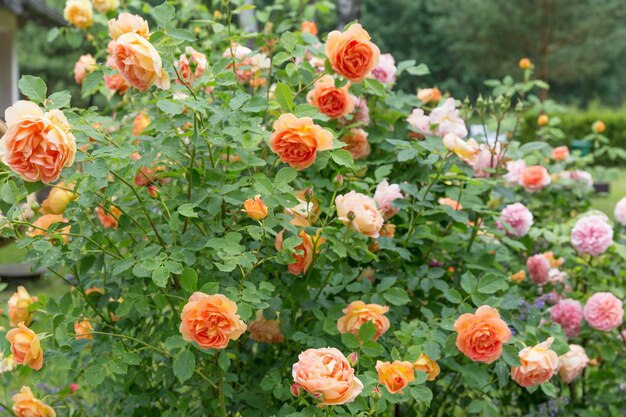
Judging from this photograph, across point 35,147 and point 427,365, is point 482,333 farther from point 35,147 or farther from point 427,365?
point 35,147

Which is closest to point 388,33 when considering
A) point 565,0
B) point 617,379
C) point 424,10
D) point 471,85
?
point 424,10

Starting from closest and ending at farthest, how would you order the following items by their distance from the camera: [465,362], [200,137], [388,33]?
1. [200,137]
2. [465,362]
3. [388,33]

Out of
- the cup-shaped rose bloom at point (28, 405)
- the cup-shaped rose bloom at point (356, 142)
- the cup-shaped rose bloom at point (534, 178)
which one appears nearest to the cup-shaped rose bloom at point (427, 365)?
the cup-shaped rose bloom at point (356, 142)

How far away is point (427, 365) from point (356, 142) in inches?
23.5

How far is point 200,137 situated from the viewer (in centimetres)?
160

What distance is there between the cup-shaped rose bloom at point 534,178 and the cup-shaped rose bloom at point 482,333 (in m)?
1.07

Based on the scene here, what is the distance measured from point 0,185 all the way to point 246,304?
51cm

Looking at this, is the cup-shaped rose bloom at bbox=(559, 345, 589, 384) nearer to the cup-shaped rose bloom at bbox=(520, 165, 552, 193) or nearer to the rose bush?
the rose bush

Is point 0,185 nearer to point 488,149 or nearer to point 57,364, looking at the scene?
point 57,364

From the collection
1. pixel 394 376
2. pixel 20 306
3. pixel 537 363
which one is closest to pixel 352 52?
pixel 394 376

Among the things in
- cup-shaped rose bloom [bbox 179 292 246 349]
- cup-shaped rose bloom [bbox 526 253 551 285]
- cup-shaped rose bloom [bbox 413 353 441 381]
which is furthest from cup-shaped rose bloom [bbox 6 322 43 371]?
cup-shaped rose bloom [bbox 526 253 551 285]

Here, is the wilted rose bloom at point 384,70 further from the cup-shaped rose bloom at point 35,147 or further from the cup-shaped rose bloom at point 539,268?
the cup-shaped rose bloom at point 35,147

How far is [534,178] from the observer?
259 centimetres

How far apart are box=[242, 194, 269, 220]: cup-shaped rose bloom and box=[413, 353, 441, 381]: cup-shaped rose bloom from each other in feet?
1.48
